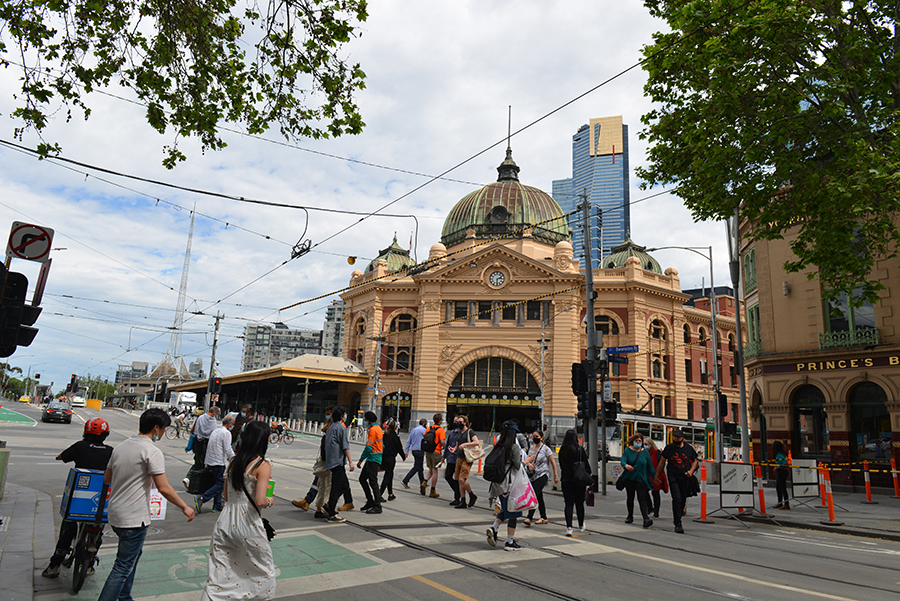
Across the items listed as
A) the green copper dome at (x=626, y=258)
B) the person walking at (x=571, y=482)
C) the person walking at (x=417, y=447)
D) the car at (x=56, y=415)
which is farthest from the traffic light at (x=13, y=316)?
the green copper dome at (x=626, y=258)

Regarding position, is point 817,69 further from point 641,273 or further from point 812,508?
point 641,273

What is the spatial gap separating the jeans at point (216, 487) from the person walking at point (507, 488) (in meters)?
4.46

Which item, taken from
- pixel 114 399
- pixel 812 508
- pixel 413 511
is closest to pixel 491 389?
pixel 812 508

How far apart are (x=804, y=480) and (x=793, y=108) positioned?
28.0ft

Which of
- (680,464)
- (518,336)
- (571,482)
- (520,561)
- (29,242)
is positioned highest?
(518,336)

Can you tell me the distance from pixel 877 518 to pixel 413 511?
10.5 m

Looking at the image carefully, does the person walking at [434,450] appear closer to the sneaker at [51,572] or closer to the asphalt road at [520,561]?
the asphalt road at [520,561]

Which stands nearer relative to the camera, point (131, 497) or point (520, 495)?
point (131, 497)

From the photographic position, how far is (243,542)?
4.46 metres

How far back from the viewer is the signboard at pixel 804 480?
13.6 meters

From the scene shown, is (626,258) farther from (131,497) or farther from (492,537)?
(131,497)

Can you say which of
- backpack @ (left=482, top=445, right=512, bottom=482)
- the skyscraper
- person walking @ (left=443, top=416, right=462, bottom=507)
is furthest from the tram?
the skyscraper

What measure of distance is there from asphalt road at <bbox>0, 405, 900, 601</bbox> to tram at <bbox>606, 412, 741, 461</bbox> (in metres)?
15.9

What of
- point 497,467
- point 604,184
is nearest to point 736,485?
point 497,467
